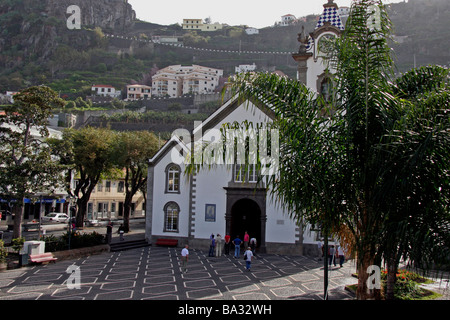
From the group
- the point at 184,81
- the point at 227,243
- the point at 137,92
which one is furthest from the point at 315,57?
the point at 184,81

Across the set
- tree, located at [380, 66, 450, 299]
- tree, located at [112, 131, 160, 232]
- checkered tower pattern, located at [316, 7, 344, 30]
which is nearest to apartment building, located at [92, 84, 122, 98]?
tree, located at [112, 131, 160, 232]

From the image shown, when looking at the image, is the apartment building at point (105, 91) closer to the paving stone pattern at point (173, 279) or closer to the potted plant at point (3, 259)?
the paving stone pattern at point (173, 279)

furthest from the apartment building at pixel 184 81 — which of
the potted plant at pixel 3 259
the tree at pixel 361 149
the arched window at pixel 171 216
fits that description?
the tree at pixel 361 149

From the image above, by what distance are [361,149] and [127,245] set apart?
21.9m

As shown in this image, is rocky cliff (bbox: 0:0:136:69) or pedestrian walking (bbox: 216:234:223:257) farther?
rocky cliff (bbox: 0:0:136:69)

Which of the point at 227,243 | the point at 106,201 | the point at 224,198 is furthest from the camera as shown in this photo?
the point at 106,201

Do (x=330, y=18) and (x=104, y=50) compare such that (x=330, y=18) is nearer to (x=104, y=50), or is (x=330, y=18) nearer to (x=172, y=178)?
(x=172, y=178)

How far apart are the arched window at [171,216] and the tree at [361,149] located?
20228 mm

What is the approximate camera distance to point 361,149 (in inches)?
312

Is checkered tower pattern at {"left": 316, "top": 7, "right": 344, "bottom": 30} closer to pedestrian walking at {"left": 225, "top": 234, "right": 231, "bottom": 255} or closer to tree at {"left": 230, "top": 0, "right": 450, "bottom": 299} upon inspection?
pedestrian walking at {"left": 225, "top": 234, "right": 231, "bottom": 255}

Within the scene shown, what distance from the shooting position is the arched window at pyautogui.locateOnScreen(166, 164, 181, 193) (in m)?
28.5

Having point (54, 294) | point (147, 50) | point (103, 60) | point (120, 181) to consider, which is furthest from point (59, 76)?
point (54, 294)

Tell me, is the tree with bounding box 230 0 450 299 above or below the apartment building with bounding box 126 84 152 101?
below

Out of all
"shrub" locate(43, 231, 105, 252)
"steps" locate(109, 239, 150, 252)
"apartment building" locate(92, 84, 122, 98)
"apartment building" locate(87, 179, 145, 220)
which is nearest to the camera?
"shrub" locate(43, 231, 105, 252)
